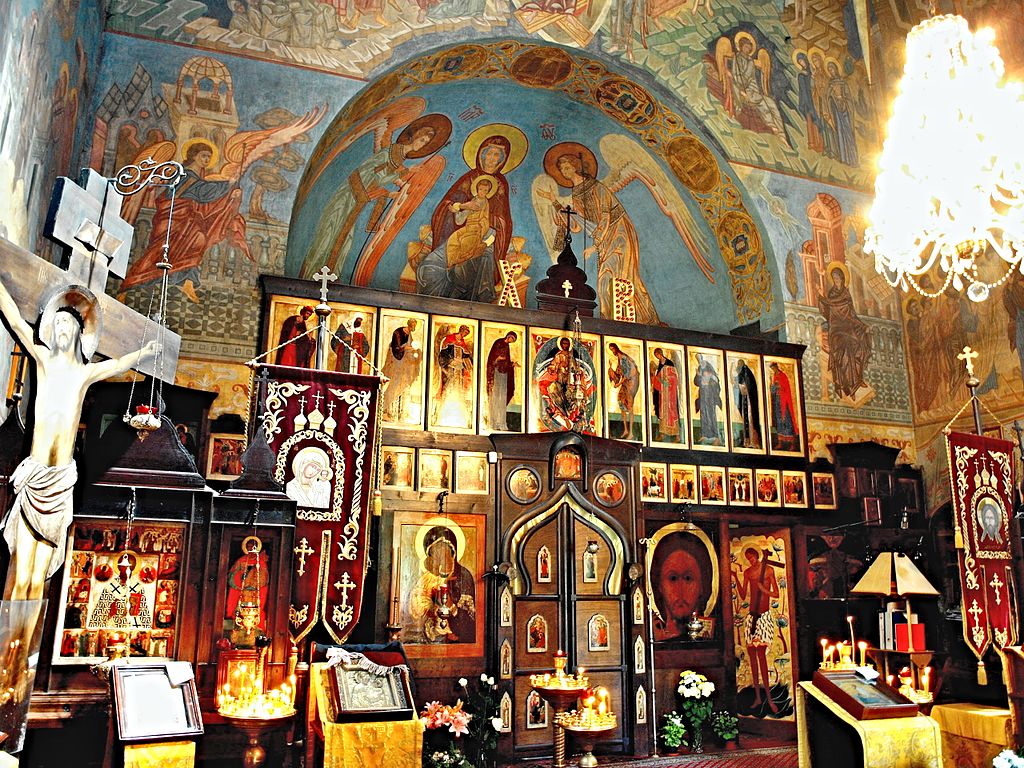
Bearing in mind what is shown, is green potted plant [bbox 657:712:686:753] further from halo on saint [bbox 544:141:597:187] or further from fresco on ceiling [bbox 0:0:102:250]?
fresco on ceiling [bbox 0:0:102:250]

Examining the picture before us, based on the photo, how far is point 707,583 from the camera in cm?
1136

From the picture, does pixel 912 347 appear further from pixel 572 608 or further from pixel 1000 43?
pixel 572 608

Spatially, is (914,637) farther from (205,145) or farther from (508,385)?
(205,145)

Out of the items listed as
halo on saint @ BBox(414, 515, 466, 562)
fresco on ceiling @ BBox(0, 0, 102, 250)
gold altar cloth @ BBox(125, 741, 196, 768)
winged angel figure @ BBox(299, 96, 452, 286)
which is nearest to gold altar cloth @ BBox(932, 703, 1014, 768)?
halo on saint @ BBox(414, 515, 466, 562)

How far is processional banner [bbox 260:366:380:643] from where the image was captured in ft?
23.5

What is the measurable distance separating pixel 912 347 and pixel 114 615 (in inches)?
480

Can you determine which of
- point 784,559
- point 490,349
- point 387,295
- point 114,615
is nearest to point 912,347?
point 784,559

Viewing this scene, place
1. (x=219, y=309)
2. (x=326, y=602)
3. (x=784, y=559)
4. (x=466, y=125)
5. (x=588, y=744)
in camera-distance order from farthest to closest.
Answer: (x=466, y=125) < (x=784, y=559) < (x=219, y=309) < (x=588, y=744) < (x=326, y=602)

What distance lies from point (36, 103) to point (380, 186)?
6.22 m

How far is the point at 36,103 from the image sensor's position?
6.91 meters

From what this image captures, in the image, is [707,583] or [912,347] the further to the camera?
[912,347]

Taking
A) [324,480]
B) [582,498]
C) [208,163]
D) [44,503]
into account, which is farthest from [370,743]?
[208,163]

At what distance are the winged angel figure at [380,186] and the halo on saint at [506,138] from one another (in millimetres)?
435

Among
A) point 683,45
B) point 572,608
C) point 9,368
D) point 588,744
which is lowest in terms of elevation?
point 588,744
